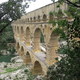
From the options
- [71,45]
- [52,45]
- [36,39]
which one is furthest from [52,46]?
[71,45]

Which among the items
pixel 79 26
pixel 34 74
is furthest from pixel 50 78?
pixel 34 74

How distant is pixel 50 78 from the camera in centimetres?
482

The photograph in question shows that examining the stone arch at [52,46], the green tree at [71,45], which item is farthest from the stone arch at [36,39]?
the green tree at [71,45]

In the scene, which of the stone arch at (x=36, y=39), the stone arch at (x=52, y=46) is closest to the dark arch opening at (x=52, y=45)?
the stone arch at (x=52, y=46)

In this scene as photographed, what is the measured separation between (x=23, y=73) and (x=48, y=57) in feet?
24.7

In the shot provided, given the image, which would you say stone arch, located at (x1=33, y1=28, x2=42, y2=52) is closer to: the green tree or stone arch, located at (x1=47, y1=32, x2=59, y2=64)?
stone arch, located at (x1=47, y1=32, x2=59, y2=64)

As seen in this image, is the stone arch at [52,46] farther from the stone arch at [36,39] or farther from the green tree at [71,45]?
the green tree at [71,45]

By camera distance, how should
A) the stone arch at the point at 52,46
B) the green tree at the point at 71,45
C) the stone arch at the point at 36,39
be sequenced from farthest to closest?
the stone arch at the point at 36,39 < the stone arch at the point at 52,46 < the green tree at the point at 71,45

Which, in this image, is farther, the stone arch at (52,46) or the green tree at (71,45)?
the stone arch at (52,46)

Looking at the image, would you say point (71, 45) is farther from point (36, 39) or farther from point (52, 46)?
point (36, 39)

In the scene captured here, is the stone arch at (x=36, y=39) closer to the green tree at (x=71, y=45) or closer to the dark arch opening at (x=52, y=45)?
the dark arch opening at (x=52, y=45)

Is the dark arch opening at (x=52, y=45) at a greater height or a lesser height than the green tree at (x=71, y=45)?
lesser

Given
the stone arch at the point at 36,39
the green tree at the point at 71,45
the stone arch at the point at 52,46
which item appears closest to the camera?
the green tree at the point at 71,45

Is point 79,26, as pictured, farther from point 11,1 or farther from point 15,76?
point 15,76
